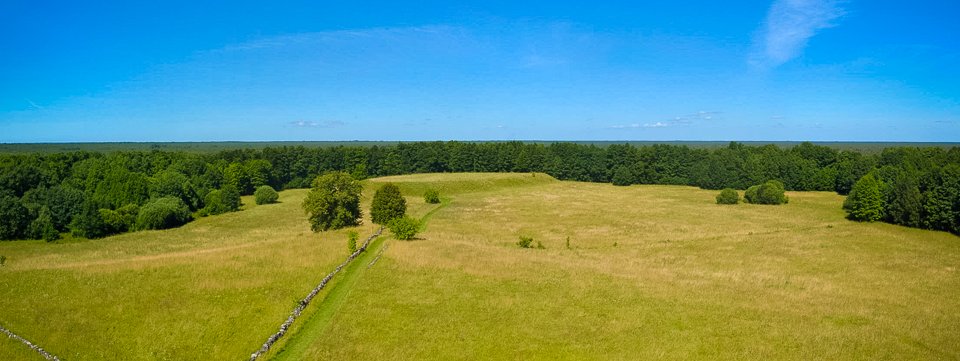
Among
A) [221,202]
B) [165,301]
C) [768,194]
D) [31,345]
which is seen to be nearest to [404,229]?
[165,301]

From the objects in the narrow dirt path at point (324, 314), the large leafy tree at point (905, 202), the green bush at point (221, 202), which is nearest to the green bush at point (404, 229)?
the narrow dirt path at point (324, 314)

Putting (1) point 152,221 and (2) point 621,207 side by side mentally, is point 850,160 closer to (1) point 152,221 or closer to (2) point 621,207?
(2) point 621,207

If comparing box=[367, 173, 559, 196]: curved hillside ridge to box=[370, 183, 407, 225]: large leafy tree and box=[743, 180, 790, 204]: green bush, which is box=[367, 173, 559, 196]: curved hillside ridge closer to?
box=[370, 183, 407, 225]: large leafy tree

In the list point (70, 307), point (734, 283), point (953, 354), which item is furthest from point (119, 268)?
point (953, 354)

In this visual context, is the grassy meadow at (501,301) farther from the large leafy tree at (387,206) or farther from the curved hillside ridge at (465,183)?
the curved hillside ridge at (465,183)

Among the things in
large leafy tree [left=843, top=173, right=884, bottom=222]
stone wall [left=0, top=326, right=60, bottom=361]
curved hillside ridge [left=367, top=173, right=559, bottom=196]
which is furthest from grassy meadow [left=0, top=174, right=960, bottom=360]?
curved hillside ridge [left=367, top=173, right=559, bottom=196]

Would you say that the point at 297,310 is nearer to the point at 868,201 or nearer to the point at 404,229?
the point at 404,229
